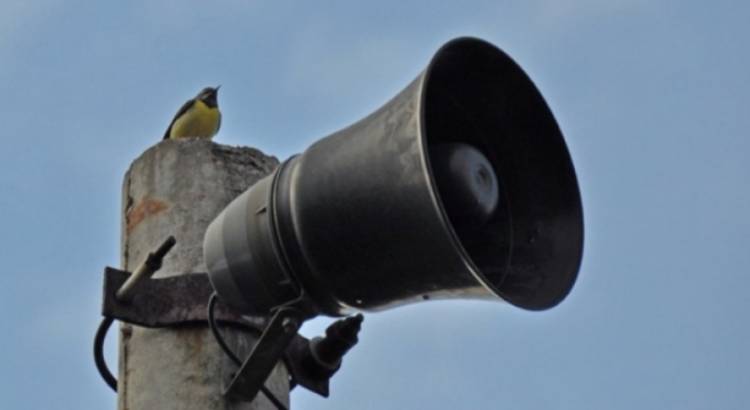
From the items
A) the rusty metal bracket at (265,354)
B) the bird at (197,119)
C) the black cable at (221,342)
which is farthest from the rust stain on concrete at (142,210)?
the bird at (197,119)

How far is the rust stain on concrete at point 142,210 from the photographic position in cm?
301

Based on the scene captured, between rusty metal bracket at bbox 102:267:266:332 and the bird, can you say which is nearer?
rusty metal bracket at bbox 102:267:266:332

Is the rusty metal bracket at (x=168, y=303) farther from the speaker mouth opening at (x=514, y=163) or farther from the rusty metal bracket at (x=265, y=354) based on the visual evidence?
the speaker mouth opening at (x=514, y=163)

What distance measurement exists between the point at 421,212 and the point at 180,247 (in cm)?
85

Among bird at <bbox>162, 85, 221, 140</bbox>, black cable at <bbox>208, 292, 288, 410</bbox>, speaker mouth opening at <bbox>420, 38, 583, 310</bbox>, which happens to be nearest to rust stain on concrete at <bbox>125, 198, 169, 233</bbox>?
black cable at <bbox>208, 292, 288, 410</bbox>

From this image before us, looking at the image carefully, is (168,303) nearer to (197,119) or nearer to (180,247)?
(180,247)

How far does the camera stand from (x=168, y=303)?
282cm

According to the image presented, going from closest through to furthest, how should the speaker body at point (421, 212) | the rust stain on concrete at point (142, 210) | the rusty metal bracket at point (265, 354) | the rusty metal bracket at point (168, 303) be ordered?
the speaker body at point (421, 212) < the rusty metal bracket at point (265, 354) < the rusty metal bracket at point (168, 303) < the rust stain on concrete at point (142, 210)

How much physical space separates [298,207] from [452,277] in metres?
0.27

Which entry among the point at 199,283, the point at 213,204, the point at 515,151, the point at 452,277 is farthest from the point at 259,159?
the point at 452,277

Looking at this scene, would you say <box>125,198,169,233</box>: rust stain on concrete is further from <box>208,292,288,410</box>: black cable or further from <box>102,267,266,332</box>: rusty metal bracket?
<box>208,292,288,410</box>: black cable

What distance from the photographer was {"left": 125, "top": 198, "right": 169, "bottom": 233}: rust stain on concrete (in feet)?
9.89

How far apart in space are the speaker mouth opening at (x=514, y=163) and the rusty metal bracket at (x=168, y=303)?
490mm

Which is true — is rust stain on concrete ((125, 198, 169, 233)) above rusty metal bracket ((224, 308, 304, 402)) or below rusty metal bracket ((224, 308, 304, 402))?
above
